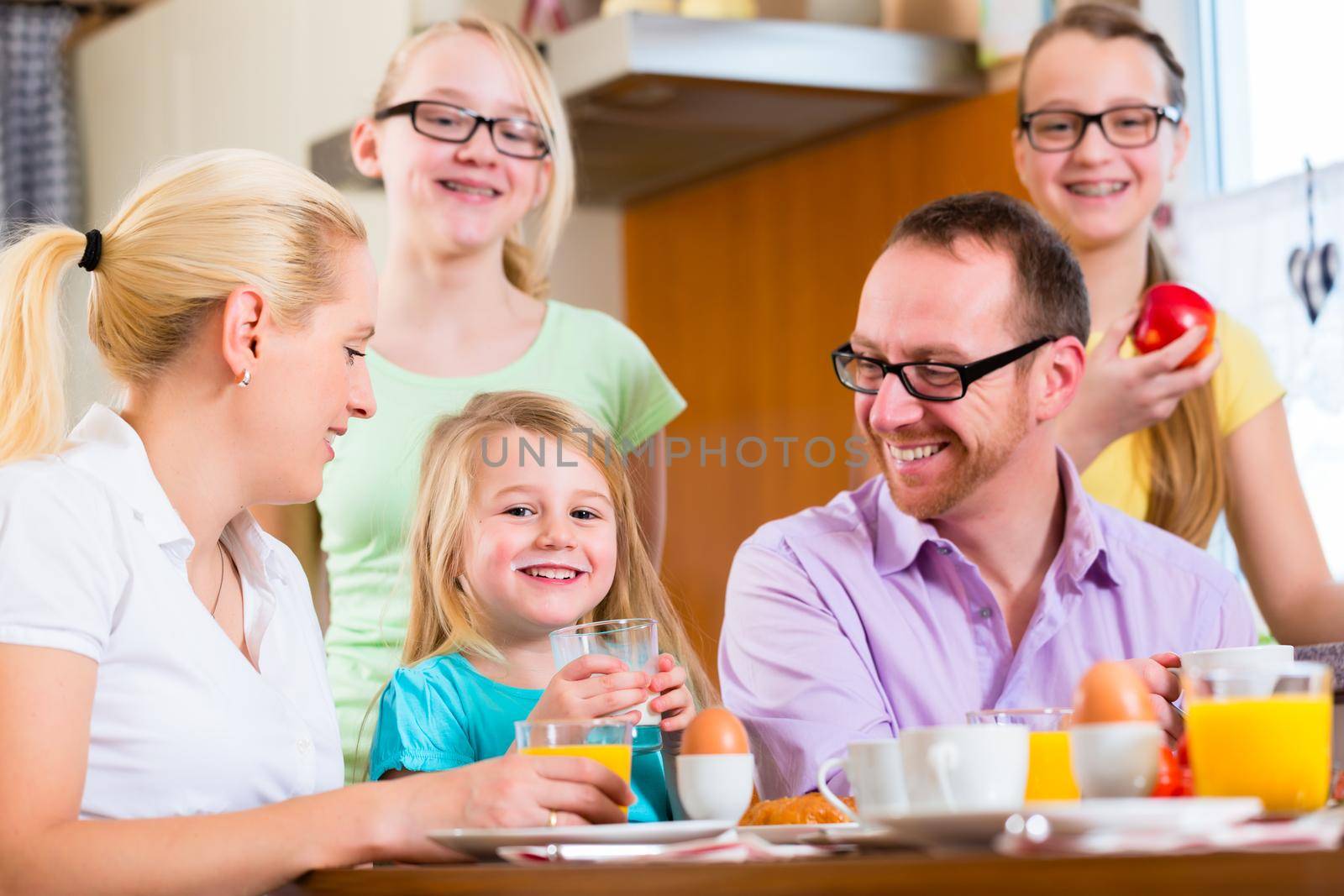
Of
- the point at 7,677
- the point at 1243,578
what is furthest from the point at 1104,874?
the point at 1243,578

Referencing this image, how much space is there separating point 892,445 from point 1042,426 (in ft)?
0.54

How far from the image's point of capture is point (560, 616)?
1366 mm

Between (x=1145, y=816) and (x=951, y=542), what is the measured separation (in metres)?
0.80

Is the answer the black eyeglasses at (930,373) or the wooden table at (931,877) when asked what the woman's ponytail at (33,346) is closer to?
the wooden table at (931,877)

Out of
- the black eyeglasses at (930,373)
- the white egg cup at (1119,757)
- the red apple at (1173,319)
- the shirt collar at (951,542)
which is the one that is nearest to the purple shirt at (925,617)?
the shirt collar at (951,542)

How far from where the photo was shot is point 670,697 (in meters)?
1.16

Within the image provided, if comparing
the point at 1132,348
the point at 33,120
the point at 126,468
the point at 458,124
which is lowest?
the point at 126,468

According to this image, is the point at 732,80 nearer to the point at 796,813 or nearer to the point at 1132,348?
the point at 1132,348

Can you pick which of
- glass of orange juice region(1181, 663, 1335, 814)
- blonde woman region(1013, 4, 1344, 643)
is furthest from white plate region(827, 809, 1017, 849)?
blonde woman region(1013, 4, 1344, 643)

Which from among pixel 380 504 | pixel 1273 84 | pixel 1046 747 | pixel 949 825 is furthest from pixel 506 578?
pixel 1273 84

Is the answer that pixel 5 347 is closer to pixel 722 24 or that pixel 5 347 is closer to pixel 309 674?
pixel 309 674

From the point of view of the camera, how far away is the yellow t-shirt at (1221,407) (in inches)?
67.7

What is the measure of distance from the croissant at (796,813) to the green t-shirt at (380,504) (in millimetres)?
435

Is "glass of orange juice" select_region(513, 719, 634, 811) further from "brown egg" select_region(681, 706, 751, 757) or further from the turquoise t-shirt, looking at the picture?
the turquoise t-shirt
